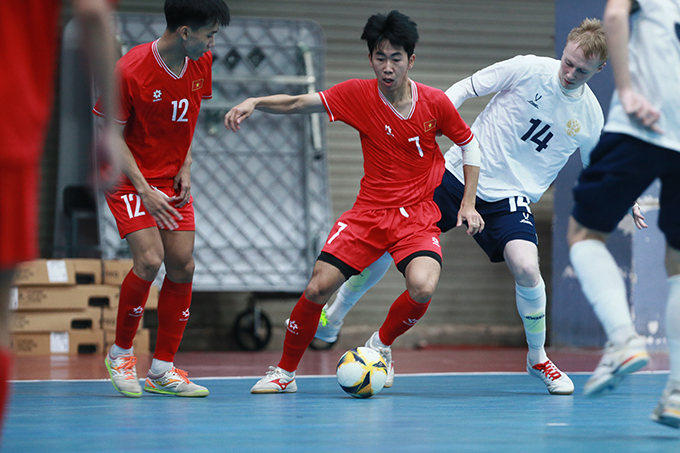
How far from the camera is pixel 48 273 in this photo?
7238 millimetres

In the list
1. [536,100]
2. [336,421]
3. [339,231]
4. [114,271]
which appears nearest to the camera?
[336,421]

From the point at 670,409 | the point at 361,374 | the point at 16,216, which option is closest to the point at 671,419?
the point at 670,409

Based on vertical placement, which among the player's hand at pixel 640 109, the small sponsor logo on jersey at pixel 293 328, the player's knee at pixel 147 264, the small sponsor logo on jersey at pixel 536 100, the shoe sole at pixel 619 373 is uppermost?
the small sponsor logo on jersey at pixel 536 100

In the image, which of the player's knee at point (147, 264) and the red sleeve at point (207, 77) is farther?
the red sleeve at point (207, 77)

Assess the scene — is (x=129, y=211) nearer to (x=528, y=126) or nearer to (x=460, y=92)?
(x=460, y=92)

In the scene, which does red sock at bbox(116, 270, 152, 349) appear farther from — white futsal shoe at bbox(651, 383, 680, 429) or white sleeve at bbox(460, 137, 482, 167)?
white futsal shoe at bbox(651, 383, 680, 429)

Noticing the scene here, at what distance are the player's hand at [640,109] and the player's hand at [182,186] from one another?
2338 mm

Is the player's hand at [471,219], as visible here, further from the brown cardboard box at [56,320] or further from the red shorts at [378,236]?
the brown cardboard box at [56,320]

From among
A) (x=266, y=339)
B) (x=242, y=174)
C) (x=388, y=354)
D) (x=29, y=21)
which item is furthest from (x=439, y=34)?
(x=29, y=21)

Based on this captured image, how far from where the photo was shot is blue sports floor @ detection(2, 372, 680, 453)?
2385 mm

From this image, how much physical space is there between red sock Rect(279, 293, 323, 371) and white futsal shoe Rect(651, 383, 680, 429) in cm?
188

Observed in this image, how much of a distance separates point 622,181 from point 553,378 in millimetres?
1891

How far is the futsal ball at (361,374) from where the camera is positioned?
3.71 meters

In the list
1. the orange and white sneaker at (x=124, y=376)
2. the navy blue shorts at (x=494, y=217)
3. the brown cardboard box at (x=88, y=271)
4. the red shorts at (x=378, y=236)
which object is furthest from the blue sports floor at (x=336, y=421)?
the brown cardboard box at (x=88, y=271)
